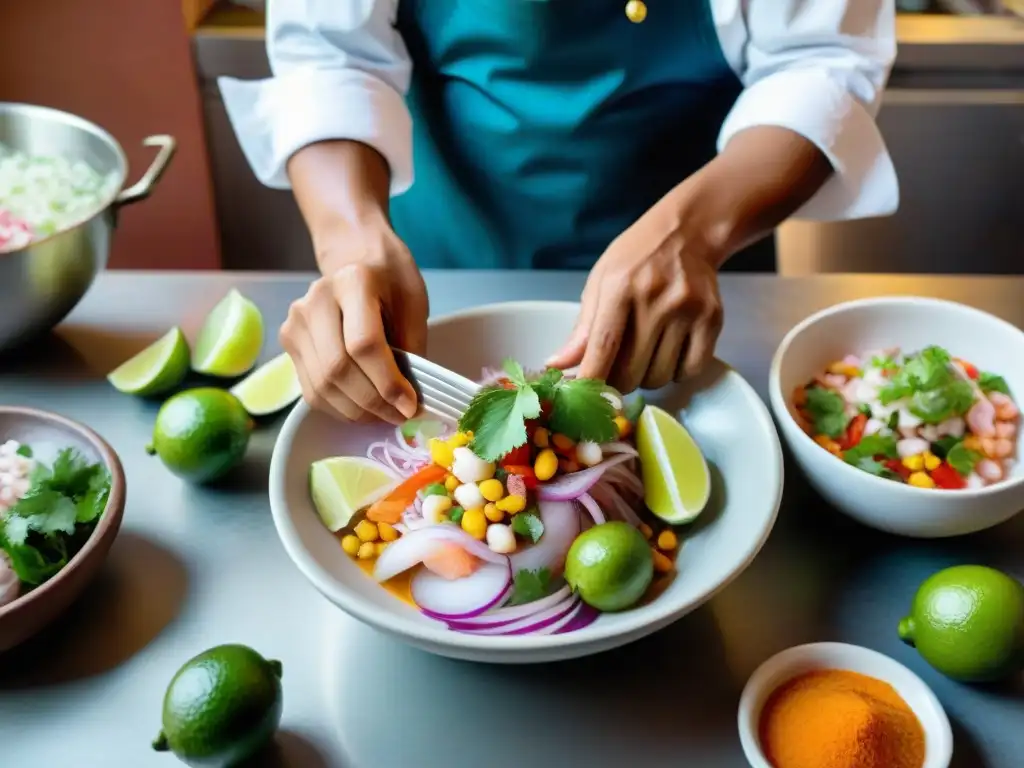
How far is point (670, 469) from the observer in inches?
41.6

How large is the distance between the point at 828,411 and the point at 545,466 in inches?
14.3

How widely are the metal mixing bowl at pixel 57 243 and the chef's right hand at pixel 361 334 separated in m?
0.35

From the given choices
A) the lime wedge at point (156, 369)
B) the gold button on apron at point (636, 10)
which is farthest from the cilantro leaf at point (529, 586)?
the gold button on apron at point (636, 10)

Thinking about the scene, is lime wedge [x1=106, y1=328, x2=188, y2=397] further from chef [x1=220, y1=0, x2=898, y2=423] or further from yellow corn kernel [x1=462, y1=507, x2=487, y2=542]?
yellow corn kernel [x1=462, y1=507, x2=487, y2=542]

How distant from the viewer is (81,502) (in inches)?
39.8

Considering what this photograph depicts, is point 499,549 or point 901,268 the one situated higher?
point 499,549

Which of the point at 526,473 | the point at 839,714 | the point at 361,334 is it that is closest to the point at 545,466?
the point at 526,473

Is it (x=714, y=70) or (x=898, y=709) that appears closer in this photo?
(x=898, y=709)

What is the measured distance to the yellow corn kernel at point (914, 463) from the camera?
1.06 metres

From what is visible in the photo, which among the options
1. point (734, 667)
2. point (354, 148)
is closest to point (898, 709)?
point (734, 667)

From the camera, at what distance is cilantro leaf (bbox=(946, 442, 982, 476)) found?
3.48ft

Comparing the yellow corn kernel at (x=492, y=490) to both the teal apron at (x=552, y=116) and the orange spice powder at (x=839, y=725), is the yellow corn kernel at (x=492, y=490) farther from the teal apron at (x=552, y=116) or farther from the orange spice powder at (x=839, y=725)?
the teal apron at (x=552, y=116)

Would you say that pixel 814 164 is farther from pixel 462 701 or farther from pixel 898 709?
pixel 462 701

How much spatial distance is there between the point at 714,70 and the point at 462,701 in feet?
3.29
